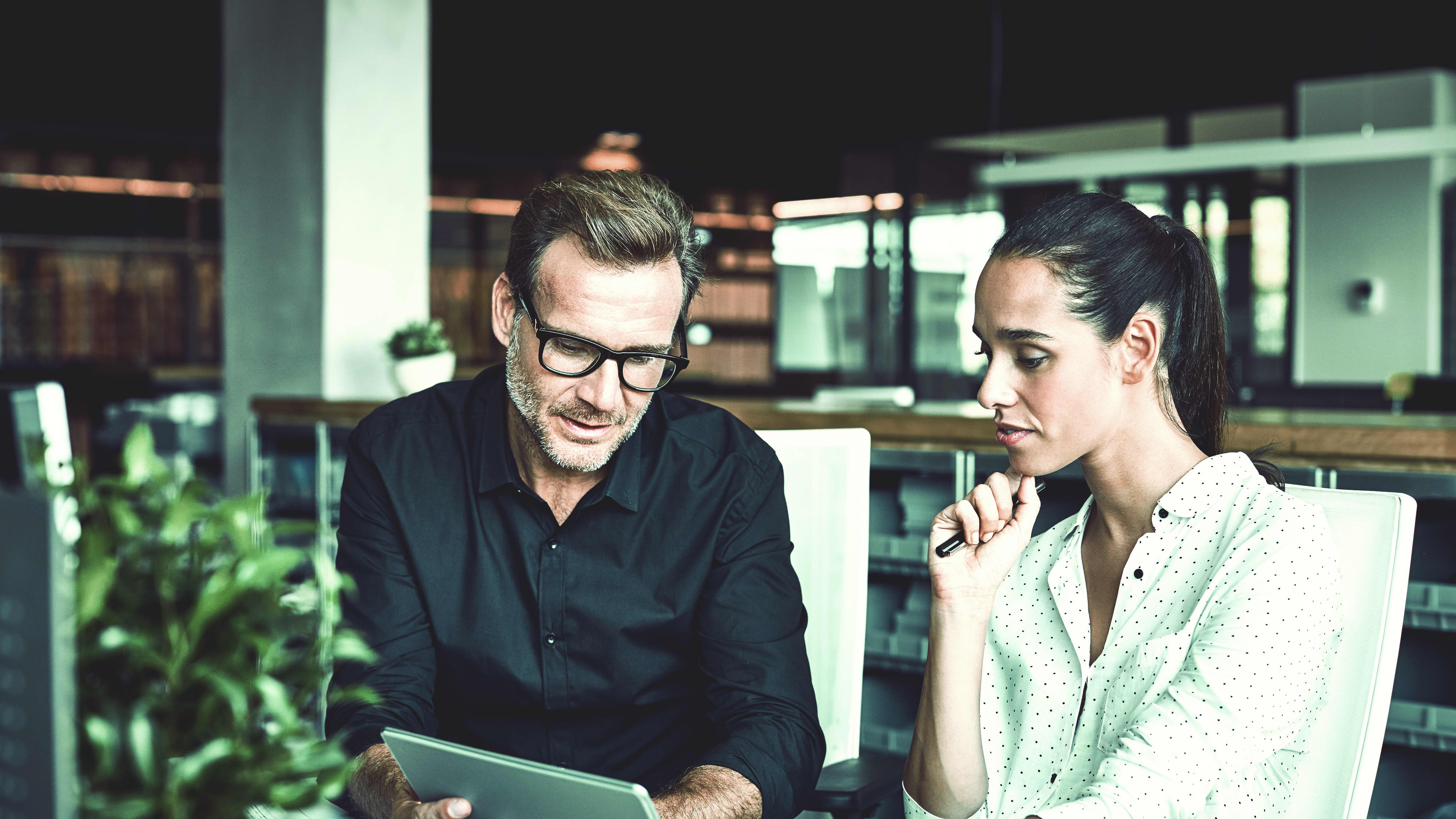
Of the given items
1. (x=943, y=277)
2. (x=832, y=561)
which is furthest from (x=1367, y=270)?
(x=832, y=561)

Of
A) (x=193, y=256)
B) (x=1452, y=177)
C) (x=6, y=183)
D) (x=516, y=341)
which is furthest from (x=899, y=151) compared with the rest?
(x=516, y=341)

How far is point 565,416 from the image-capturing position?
1.57m

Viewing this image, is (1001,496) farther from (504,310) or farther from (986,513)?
(504,310)

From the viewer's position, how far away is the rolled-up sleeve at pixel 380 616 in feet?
4.89

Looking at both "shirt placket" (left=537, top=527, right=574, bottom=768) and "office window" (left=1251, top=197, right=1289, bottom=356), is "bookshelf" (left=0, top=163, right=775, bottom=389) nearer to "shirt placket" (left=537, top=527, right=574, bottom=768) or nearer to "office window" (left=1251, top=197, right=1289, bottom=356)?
"office window" (left=1251, top=197, right=1289, bottom=356)

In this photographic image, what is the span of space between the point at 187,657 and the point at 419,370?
333 cm

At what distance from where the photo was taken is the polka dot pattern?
1.25m

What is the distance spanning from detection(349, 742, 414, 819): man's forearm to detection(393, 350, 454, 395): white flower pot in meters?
2.48

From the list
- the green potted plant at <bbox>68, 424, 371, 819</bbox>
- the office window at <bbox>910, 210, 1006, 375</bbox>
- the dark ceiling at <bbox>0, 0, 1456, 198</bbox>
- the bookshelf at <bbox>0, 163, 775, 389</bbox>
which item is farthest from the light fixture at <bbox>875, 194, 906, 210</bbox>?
the green potted plant at <bbox>68, 424, 371, 819</bbox>

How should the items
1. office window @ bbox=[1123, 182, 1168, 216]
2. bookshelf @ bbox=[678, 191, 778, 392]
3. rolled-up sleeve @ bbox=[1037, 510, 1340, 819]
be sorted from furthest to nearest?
bookshelf @ bbox=[678, 191, 778, 392]
office window @ bbox=[1123, 182, 1168, 216]
rolled-up sleeve @ bbox=[1037, 510, 1340, 819]

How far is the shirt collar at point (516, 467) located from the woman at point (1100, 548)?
407mm

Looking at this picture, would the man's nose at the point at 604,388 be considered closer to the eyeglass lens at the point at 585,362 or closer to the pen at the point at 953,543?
the eyeglass lens at the point at 585,362

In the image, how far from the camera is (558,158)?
9.55m

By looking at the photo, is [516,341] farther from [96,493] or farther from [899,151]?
[899,151]
